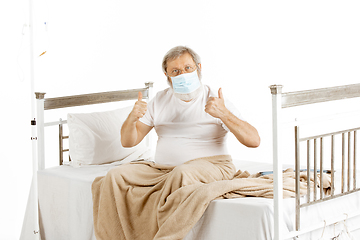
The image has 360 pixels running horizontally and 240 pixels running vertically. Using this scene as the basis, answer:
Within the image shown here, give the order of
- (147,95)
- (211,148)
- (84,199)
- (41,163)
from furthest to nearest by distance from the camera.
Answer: (147,95)
(41,163)
(84,199)
(211,148)

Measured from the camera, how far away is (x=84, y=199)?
299 centimetres

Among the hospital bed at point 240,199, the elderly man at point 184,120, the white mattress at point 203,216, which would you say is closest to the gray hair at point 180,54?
the elderly man at point 184,120

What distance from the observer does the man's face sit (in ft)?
9.07

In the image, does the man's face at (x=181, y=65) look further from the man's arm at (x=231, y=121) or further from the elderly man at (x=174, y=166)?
the man's arm at (x=231, y=121)

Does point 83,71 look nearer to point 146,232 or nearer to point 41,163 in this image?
point 41,163

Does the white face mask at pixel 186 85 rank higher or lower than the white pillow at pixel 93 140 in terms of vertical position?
higher

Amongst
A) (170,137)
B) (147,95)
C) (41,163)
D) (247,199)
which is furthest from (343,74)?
(41,163)

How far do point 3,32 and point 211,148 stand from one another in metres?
1.86

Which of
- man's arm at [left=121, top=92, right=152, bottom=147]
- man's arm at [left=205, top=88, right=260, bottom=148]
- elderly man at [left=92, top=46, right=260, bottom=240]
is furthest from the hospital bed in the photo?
man's arm at [left=121, top=92, right=152, bottom=147]

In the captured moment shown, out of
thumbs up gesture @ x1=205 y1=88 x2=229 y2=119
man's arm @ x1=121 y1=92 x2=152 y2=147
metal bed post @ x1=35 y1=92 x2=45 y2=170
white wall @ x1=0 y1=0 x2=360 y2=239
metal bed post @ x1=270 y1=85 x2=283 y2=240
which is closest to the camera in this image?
metal bed post @ x1=270 y1=85 x2=283 y2=240

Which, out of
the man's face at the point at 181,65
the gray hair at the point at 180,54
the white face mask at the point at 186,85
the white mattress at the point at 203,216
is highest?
the gray hair at the point at 180,54

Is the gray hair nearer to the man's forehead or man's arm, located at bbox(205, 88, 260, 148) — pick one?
the man's forehead

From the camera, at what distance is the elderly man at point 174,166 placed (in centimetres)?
233

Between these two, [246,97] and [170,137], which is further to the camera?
[246,97]
